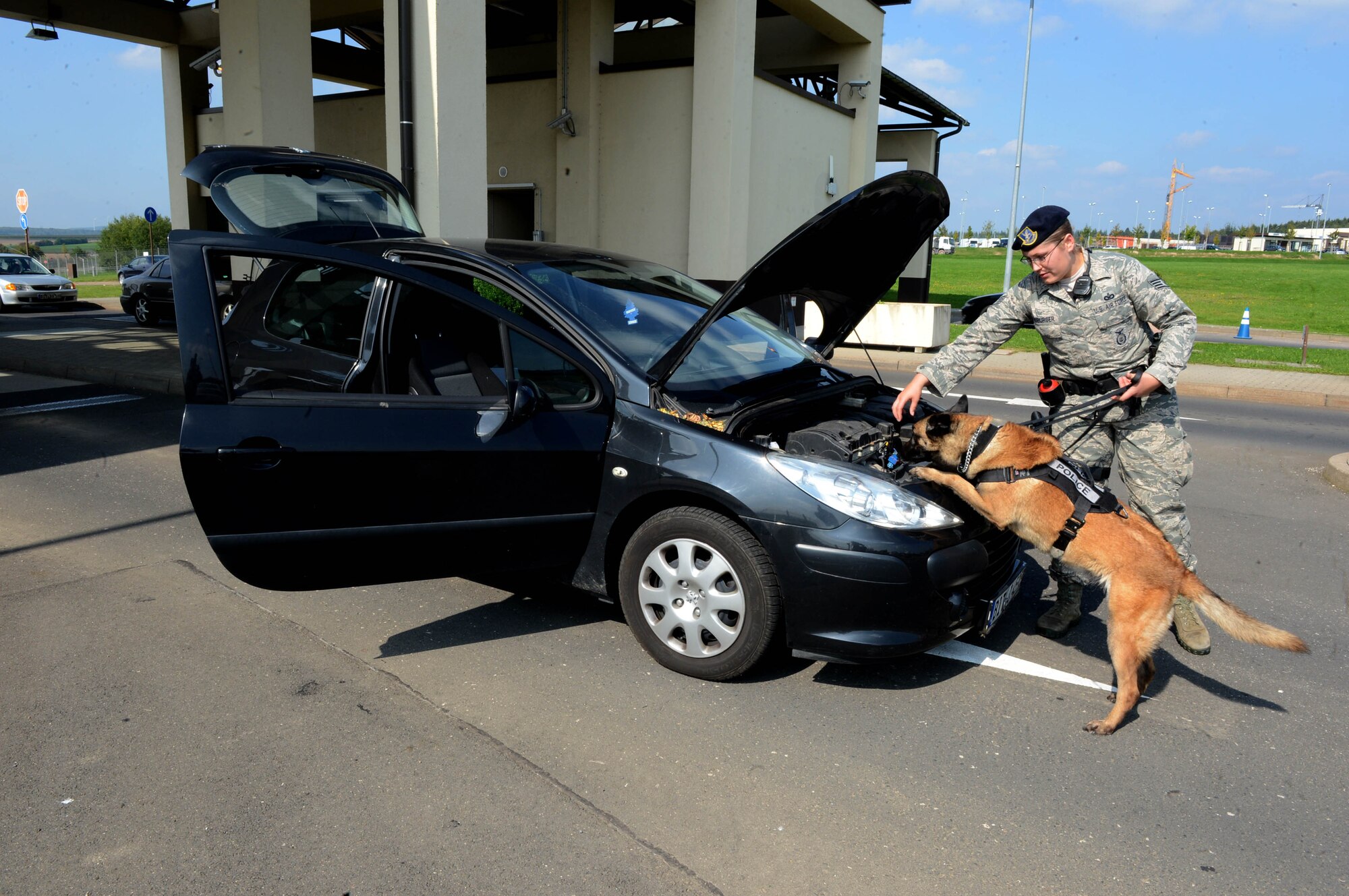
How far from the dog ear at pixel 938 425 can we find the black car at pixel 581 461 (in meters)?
0.16

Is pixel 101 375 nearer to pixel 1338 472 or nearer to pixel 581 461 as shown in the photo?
pixel 581 461

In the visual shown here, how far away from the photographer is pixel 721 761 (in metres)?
3.20

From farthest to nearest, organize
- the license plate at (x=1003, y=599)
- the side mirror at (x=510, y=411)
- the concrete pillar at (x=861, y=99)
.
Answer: the concrete pillar at (x=861, y=99) < the license plate at (x=1003, y=599) < the side mirror at (x=510, y=411)

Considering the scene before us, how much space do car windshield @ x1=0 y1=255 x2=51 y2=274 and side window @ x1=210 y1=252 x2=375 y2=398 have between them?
2583 cm

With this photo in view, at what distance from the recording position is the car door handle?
141 inches

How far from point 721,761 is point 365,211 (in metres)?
4.79

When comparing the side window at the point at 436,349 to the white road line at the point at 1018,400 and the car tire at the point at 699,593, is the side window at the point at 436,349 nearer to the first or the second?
the car tire at the point at 699,593

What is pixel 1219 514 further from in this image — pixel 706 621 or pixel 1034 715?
pixel 706 621

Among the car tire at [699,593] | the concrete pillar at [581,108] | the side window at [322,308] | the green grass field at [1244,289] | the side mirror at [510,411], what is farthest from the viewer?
the green grass field at [1244,289]

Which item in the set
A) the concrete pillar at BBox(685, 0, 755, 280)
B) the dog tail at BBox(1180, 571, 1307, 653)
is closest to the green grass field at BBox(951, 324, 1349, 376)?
the concrete pillar at BBox(685, 0, 755, 280)

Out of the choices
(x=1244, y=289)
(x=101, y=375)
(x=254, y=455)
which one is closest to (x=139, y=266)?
(x=101, y=375)

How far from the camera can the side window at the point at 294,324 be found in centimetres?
408

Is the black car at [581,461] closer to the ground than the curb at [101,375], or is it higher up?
higher up

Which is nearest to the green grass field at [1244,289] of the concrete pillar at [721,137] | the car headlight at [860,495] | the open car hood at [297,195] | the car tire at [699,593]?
the concrete pillar at [721,137]
